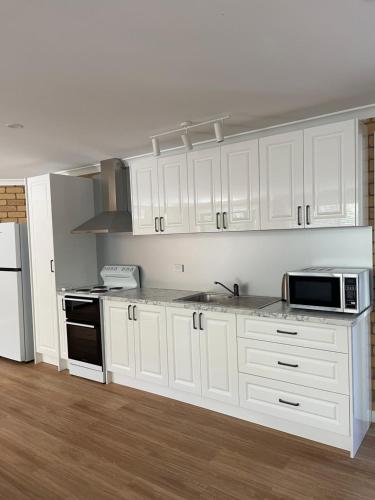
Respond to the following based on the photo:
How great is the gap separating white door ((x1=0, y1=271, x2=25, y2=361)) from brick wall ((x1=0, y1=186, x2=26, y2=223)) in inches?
49.6

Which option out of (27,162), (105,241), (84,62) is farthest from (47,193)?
(84,62)

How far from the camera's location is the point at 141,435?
289 cm

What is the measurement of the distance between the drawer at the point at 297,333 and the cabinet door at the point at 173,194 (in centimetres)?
112

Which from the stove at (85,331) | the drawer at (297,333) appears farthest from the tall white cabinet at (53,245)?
the drawer at (297,333)

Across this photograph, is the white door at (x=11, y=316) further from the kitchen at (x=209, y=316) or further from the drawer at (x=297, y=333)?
the drawer at (x=297, y=333)

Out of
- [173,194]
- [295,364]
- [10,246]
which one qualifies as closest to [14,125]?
[173,194]

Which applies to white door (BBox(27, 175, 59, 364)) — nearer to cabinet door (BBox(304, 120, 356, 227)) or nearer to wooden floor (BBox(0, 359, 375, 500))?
wooden floor (BBox(0, 359, 375, 500))

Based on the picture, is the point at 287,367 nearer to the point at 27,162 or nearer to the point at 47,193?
the point at 47,193

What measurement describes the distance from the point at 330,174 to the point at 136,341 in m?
2.27

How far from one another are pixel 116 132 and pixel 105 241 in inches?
68.4

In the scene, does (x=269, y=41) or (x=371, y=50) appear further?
(x=371, y=50)

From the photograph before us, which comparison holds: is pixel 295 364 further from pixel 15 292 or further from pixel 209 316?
pixel 15 292

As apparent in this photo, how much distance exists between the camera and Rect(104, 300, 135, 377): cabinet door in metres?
3.70

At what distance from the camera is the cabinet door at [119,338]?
3.70 meters
